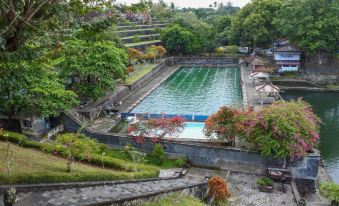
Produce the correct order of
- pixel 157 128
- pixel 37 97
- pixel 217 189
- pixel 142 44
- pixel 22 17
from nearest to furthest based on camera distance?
pixel 22 17 → pixel 217 189 → pixel 37 97 → pixel 157 128 → pixel 142 44

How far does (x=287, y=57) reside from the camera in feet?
146

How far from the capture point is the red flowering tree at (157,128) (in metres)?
21.1

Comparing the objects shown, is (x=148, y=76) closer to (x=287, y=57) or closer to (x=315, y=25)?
(x=287, y=57)

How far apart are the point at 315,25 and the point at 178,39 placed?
20.3 metres

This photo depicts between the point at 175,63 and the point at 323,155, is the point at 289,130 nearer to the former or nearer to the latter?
the point at 323,155

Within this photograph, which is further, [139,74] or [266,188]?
[139,74]

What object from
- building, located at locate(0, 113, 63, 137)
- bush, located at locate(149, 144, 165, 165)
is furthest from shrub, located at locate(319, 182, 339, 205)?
building, located at locate(0, 113, 63, 137)

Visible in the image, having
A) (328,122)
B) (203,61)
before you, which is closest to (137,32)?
(203,61)

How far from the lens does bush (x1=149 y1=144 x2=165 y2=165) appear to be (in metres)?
20.5

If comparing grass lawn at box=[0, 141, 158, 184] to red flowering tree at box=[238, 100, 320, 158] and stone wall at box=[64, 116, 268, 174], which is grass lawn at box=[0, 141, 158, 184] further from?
red flowering tree at box=[238, 100, 320, 158]

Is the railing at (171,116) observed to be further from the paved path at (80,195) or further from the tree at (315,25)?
the tree at (315,25)

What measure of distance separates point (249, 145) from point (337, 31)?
1031 inches

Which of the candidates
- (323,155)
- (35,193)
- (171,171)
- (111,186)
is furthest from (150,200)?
(323,155)

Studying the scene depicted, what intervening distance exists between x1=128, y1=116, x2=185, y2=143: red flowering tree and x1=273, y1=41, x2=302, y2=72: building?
27101 millimetres
